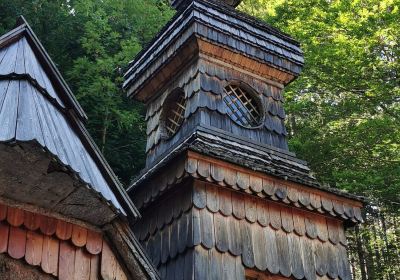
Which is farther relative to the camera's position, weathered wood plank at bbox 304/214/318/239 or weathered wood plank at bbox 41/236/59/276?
weathered wood plank at bbox 304/214/318/239

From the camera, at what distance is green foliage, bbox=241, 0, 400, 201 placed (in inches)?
534

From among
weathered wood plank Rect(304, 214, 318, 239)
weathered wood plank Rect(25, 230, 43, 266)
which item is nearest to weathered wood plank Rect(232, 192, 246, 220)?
weathered wood plank Rect(304, 214, 318, 239)

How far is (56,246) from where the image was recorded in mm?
4379

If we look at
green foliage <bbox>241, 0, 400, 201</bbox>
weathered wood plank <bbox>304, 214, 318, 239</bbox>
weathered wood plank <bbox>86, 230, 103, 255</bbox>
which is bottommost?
weathered wood plank <bbox>86, 230, 103, 255</bbox>

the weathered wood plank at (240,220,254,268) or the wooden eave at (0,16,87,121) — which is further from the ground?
the wooden eave at (0,16,87,121)

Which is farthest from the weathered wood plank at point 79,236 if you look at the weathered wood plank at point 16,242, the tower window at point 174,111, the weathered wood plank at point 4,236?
the tower window at point 174,111

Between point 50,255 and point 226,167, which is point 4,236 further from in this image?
point 226,167

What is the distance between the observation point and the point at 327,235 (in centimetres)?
802

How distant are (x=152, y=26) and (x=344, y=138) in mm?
7472

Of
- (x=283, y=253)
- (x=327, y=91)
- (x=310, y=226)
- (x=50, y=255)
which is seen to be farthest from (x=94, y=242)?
(x=327, y=91)

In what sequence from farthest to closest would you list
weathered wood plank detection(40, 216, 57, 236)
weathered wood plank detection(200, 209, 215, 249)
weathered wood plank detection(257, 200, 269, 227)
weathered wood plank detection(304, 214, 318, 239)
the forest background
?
the forest background
weathered wood plank detection(304, 214, 318, 239)
weathered wood plank detection(257, 200, 269, 227)
weathered wood plank detection(200, 209, 215, 249)
weathered wood plank detection(40, 216, 57, 236)

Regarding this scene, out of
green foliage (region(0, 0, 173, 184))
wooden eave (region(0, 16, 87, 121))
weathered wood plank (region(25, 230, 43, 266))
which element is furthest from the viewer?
green foliage (region(0, 0, 173, 184))

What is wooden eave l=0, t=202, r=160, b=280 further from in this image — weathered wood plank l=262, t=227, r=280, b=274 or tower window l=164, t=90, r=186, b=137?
tower window l=164, t=90, r=186, b=137

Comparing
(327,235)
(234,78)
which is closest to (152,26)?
(234,78)
